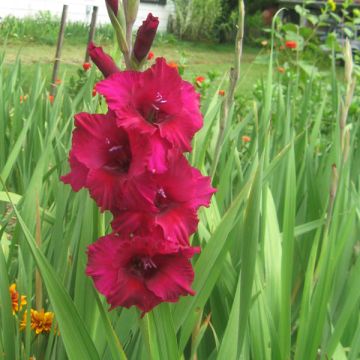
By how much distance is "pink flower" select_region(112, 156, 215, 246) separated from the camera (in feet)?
1.96

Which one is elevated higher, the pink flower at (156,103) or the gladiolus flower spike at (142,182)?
the pink flower at (156,103)

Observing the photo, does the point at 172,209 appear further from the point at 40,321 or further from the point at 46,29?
the point at 46,29

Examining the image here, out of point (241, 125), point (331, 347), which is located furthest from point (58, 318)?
point (241, 125)

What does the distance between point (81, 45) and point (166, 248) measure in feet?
26.7

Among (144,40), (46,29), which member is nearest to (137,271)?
(144,40)

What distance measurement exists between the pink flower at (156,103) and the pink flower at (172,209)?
1.0 inches

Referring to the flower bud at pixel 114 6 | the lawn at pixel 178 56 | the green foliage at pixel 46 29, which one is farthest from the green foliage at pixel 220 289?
A: the green foliage at pixel 46 29

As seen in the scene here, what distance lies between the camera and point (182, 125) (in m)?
0.62

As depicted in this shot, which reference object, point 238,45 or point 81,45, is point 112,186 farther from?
point 81,45

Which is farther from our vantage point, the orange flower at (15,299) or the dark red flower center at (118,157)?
the orange flower at (15,299)

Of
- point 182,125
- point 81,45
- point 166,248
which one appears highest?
point 182,125

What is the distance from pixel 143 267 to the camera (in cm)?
64

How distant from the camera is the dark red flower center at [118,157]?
0.62m

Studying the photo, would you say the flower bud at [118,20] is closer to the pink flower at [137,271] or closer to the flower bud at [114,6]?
the flower bud at [114,6]
